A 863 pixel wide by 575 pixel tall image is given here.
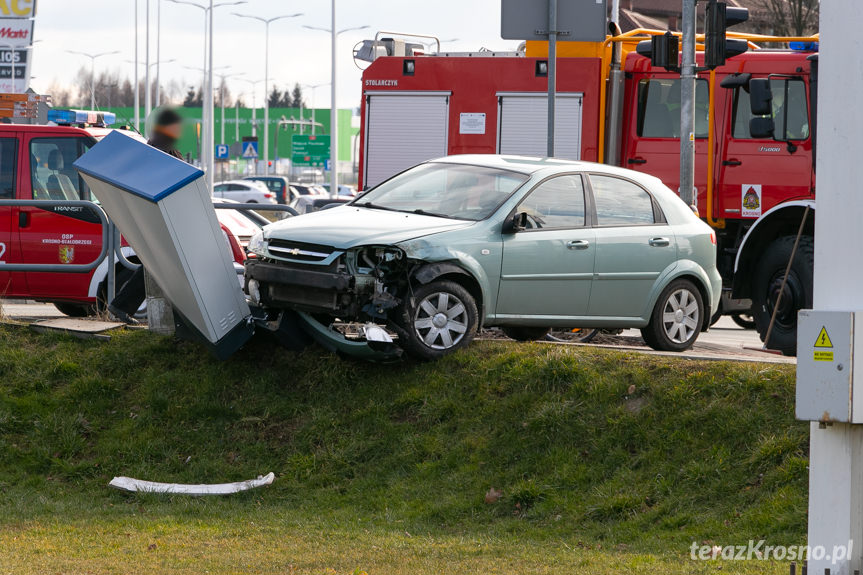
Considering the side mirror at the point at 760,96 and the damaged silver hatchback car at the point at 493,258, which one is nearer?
the damaged silver hatchback car at the point at 493,258

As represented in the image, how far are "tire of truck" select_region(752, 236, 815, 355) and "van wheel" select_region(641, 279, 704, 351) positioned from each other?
644 millimetres

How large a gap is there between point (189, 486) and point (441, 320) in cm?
209

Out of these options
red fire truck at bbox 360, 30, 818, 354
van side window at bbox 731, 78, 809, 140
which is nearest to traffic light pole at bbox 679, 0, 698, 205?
red fire truck at bbox 360, 30, 818, 354

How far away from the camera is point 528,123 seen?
584 inches

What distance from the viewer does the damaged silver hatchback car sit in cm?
838

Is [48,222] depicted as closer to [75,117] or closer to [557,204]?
[75,117]

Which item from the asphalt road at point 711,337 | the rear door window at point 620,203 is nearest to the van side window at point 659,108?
the asphalt road at point 711,337

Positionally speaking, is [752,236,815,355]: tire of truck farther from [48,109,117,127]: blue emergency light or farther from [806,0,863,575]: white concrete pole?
[48,109,117,127]: blue emergency light

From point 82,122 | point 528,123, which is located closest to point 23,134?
point 82,122

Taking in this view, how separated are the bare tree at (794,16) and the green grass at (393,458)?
1172 inches

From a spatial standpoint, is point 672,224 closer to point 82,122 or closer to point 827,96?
point 827,96

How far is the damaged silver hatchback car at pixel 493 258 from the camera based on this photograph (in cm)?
838

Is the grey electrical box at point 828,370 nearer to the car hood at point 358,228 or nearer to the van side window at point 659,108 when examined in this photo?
the car hood at point 358,228

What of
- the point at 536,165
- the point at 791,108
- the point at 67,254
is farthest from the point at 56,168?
the point at 791,108
